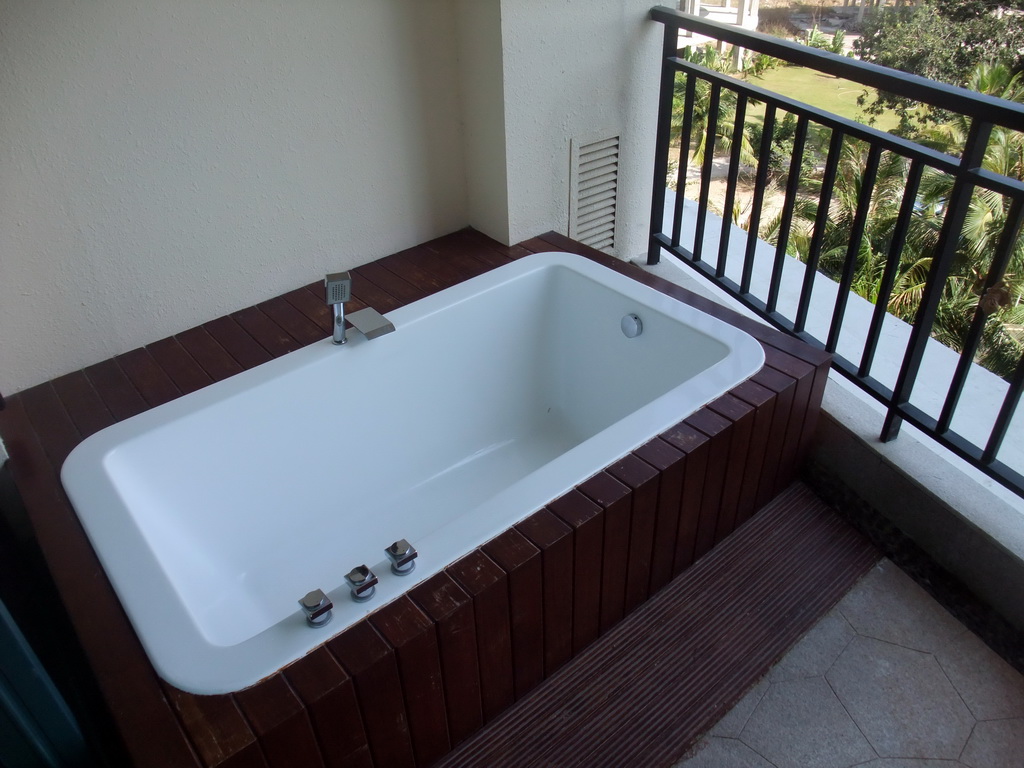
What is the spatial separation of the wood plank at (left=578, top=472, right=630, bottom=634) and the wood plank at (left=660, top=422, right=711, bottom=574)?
158 millimetres

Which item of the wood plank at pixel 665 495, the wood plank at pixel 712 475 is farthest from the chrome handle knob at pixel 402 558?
the wood plank at pixel 712 475

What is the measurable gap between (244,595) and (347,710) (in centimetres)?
66

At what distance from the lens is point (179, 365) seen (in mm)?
1852

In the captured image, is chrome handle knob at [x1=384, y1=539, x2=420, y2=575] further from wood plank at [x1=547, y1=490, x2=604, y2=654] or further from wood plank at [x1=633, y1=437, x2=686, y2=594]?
wood plank at [x1=633, y1=437, x2=686, y2=594]

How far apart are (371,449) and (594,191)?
3.53ft

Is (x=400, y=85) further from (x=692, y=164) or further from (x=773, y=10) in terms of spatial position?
(x=773, y=10)

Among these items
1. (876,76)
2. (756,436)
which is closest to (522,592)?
(756,436)

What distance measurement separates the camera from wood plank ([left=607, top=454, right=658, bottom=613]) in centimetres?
139

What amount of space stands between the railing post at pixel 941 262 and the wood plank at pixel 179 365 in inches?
62.4

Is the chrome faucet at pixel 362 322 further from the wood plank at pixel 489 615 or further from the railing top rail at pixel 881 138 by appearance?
the railing top rail at pixel 881 138

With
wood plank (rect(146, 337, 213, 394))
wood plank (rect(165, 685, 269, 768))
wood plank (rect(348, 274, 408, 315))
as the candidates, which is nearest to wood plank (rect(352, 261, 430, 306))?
wood plank (rect(348, 274, 408, 315))

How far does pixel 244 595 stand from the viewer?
A: 1672 mm

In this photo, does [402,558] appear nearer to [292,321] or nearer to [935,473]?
[292,321]

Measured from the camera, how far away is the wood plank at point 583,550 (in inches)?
51.8
